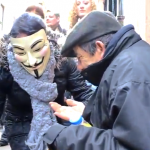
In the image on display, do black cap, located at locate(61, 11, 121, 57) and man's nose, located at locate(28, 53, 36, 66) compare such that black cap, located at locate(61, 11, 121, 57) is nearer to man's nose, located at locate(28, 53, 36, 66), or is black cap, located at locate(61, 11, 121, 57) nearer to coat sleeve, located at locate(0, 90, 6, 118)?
man's nose, located at locate(28, 53, 36, 66)

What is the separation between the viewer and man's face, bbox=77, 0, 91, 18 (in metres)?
5.25

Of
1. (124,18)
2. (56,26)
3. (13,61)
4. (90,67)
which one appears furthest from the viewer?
(124,18)

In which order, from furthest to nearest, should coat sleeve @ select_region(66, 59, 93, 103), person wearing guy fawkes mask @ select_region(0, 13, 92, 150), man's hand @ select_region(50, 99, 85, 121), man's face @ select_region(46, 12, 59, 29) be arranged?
man's face @ select_region(46, 12, 59, 29) → coat sleeve @ select_region(66, 59, 93, 103) → person wearing guy fawkes mask @ select_region(0, 13, 92, 150) → man's hand @ select_region(50, 99, 85, 121)

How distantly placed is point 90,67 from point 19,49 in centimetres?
141

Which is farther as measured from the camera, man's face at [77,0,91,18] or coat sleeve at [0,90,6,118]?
man's face at [77,0,91,18]

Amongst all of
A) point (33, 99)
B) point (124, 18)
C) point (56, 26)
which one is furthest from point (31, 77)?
point (124, 18)

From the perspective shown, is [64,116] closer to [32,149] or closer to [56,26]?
[32,149]

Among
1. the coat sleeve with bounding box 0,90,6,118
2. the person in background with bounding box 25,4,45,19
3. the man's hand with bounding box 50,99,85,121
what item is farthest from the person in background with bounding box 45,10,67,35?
the man's hand with bounding box 50,99,85,121

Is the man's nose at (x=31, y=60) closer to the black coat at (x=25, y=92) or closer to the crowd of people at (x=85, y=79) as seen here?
the crowd of people at (x=85, y=79)

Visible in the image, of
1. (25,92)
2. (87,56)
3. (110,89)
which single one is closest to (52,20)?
(25,92)

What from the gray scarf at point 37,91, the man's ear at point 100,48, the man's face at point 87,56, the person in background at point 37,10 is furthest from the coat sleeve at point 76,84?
the man's ear at point 100,48

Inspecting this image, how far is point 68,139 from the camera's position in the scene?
1.73 meters

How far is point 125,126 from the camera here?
156cm

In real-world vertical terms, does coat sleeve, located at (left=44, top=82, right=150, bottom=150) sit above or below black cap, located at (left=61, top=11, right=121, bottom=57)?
below
